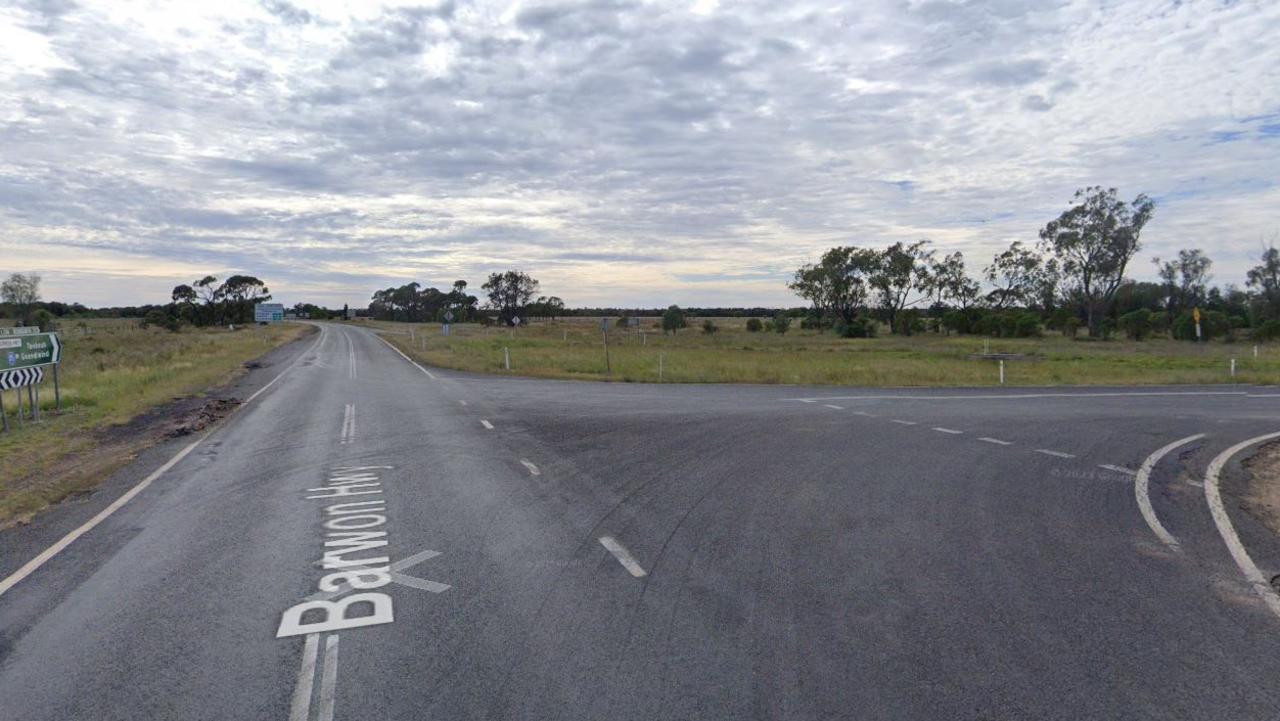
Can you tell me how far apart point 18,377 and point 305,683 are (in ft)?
58.7

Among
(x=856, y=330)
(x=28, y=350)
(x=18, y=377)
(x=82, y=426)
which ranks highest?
(x=28, y=350)

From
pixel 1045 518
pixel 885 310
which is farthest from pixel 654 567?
pixel 885 310

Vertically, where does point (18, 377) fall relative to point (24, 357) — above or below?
below

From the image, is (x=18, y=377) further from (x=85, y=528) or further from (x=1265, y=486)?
(x=1265, y=486)

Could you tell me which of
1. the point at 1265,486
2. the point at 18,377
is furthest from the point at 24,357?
the point at 1265,486

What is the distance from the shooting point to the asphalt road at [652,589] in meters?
4.70

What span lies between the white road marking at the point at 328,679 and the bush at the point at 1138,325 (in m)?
85.7

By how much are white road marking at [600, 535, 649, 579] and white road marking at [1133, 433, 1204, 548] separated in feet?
15.9

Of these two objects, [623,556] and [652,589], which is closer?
[652,589]

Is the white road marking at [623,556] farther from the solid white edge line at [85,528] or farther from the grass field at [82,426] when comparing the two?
the grass field at [82,426]

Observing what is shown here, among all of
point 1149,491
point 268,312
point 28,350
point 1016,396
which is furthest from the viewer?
point 268,312

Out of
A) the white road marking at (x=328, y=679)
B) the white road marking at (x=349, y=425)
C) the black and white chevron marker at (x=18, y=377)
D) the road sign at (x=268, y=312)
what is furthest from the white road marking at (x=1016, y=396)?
the road sign at (x=268, y=312)

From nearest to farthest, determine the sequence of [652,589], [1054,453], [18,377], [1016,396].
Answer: [652,589] < [1054,453] < [18,377] < [1016,396]

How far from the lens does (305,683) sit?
191 inches
